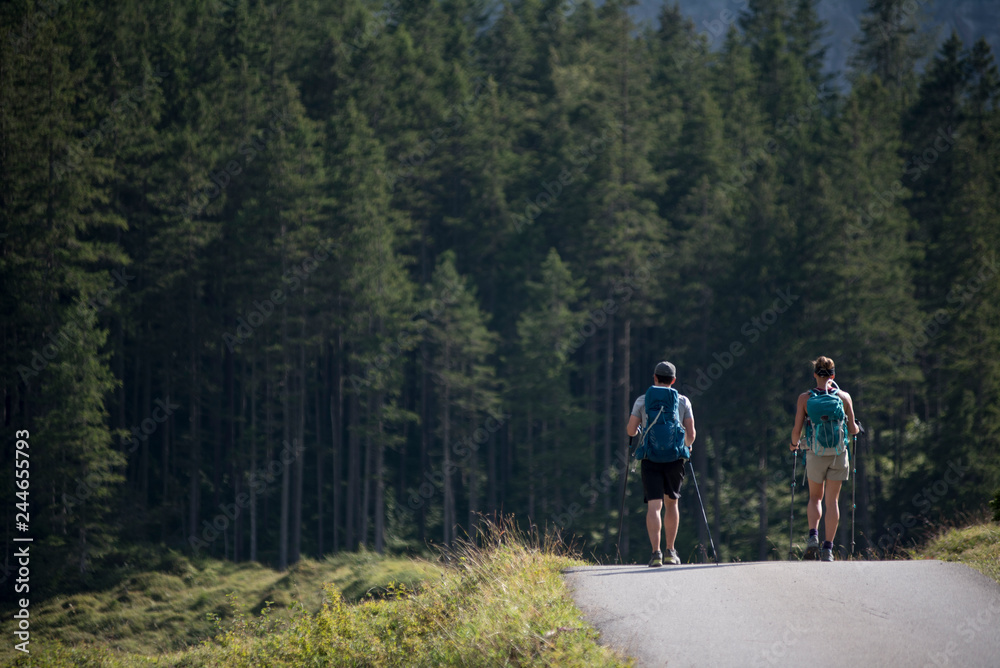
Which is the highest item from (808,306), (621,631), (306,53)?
(306,53)

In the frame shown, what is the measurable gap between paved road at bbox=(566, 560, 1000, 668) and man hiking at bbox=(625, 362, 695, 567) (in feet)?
2.41

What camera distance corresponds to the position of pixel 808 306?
38.3m

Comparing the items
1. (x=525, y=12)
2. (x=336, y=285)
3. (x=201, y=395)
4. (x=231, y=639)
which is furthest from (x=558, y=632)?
(x=525, y=12)

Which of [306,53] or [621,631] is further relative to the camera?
[306,53]

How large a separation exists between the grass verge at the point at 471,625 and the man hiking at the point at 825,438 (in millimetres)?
2779

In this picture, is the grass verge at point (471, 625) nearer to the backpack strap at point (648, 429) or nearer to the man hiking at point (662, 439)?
the man hiking at point (662, 439)

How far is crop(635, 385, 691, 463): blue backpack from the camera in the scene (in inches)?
349

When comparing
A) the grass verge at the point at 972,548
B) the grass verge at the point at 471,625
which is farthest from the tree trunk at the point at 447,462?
the grass verge at the point at 972,548

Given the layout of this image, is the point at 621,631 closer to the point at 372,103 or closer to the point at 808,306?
the point at 808,306

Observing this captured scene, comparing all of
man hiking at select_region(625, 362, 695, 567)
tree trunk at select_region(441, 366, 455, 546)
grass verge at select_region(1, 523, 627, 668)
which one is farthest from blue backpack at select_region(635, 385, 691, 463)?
tree trunk at select_region(441, 366, 455, 546)

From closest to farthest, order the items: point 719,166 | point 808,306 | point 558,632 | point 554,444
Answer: point 558,632
point 808,306
point 554,444
point 719,166

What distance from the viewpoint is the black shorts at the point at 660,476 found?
897 centimetres

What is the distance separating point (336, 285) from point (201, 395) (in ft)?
26.7

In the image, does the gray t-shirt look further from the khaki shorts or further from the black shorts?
the khaki shorts
